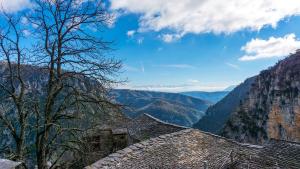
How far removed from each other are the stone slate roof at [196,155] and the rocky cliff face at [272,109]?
62519mm

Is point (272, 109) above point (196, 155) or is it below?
below

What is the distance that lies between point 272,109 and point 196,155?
7154 centimetres

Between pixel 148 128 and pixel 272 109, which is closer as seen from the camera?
pixel 148 128

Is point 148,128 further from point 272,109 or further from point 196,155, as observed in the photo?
point 272,109

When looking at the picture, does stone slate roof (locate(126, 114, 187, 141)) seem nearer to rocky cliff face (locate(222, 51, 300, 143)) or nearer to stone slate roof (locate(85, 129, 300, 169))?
stone slate roof (locate(85, 129, 300, 169))

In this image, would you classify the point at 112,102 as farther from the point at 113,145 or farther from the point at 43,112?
the point at 113,145

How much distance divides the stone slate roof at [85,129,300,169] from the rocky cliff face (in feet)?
205

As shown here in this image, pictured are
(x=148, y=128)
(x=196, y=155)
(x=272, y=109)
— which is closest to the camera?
(x=196, y=155)

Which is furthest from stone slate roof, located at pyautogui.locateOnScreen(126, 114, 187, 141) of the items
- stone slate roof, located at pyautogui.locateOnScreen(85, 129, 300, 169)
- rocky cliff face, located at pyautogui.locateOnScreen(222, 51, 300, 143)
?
rocky cliff face, located at pyautogui.locateOnScreen(222, 51, 300, 143)

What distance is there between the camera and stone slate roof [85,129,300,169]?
13789 mm

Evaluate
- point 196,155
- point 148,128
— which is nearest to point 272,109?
point 148,128

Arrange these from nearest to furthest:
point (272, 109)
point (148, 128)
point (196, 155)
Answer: point (196, 155) < point (148, 128) < point (272, 109)

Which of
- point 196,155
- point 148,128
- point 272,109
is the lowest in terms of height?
point 272,109

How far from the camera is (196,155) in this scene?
16406 mm
